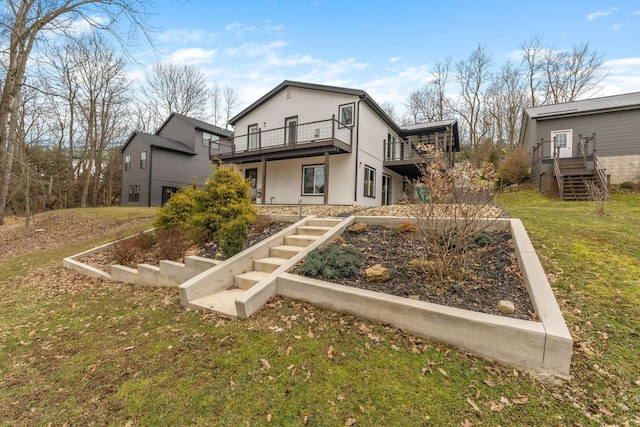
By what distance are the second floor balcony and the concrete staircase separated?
19.4 ft

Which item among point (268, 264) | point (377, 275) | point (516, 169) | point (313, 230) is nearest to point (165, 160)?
point (313, 230)

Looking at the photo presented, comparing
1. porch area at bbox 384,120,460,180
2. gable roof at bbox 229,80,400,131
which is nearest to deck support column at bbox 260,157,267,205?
gable roof at bbox 229,80,400,131

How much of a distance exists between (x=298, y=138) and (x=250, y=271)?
981cm

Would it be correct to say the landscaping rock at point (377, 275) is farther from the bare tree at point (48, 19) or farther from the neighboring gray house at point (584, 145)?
the neighboring gray house at point (584, 145)

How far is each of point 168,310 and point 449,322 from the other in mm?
3830

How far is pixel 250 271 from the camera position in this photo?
5027mm

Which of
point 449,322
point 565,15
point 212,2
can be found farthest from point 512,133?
point 449,322

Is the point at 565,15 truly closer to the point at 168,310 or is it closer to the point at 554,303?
the point at 554,303

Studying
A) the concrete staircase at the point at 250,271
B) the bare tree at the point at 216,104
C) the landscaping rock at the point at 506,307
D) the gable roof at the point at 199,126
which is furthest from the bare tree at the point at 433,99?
the landscaping rock at the point at 506,307

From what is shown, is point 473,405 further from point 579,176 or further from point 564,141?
point 564,141

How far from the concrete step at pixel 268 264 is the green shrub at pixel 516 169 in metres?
16.7

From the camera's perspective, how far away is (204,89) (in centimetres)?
2831

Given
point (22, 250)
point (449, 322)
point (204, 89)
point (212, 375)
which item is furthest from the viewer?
point (204, 89)

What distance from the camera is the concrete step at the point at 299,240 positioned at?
560cm
